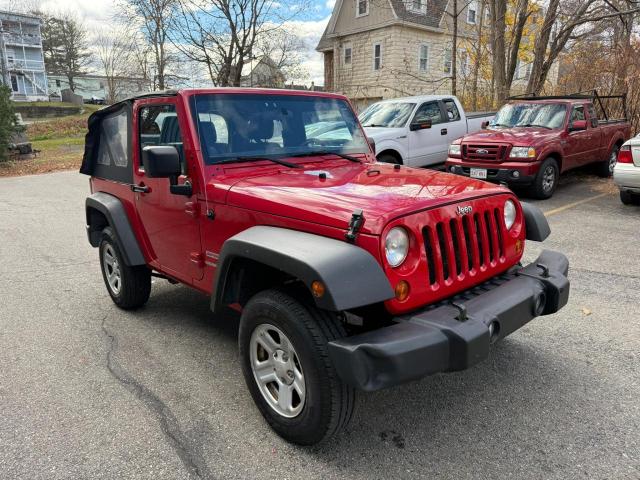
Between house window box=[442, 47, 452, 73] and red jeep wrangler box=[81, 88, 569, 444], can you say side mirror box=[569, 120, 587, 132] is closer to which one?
red jeep wrangler box=[81, 88, 569, 444]

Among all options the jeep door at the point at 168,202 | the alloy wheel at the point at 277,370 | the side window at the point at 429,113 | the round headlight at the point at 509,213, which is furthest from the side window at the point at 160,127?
the side window at the point at 429,113

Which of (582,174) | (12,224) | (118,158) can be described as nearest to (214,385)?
(118,158)

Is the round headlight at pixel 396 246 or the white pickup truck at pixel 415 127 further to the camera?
the white pickup truck at pixel 415 127

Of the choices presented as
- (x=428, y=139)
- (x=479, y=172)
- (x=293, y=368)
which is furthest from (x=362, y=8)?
(x=293, y=368)

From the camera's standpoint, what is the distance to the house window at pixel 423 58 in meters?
28.9

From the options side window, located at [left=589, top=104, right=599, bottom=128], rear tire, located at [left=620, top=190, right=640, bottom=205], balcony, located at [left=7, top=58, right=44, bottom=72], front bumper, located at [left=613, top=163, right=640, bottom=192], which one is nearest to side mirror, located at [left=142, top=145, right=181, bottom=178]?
front bumper, located at [left=613, top=163, right=640, bottom=192]

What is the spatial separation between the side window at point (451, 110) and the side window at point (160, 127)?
860cm

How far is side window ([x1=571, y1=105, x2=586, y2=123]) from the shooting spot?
9.68 m

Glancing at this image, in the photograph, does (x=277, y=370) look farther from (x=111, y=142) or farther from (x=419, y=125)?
(x=419, y=125)

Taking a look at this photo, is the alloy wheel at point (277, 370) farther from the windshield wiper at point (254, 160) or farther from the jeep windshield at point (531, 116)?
the jeep windshield at point (531, 116)

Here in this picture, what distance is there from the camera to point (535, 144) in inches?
345

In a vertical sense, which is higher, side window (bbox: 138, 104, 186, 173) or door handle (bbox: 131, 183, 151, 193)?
side window (bbox: 138, 104, 186, 173)

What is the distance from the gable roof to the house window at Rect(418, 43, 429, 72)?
119 centimetres

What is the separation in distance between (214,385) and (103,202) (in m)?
2.05
